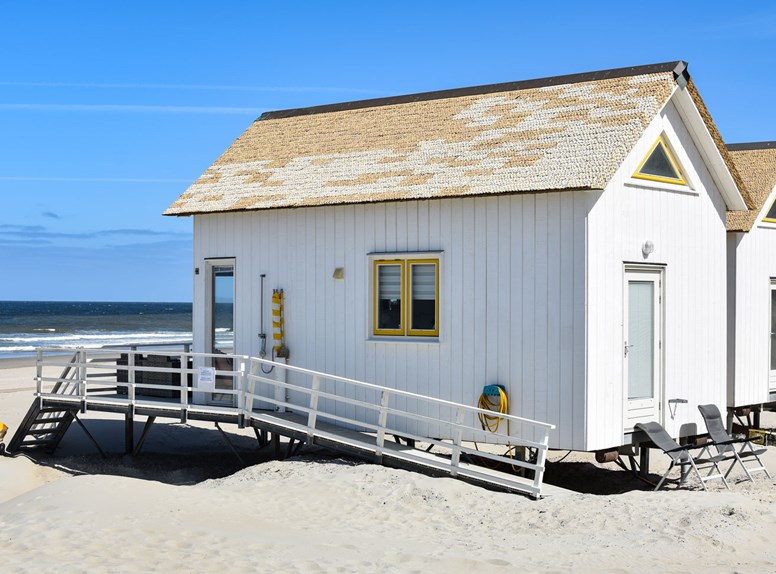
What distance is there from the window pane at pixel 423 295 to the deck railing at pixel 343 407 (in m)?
1.04

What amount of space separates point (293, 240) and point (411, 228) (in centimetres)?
209

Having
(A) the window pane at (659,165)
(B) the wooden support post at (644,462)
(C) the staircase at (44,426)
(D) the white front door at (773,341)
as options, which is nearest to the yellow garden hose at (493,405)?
(B) the wooden support post at (644,462)

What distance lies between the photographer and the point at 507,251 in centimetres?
1305

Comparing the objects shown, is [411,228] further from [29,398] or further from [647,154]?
[29,398]

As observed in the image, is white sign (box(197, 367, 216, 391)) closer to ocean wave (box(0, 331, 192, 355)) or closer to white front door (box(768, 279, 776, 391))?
white front door (box(768, 279, 776, 391))

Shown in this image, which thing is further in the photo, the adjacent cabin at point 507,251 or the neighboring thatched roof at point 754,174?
the neighboring thatched roof at point 754,174

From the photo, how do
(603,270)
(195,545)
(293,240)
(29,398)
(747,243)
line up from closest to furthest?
(195,545)
(603,270)
(293,240)
(747,243)
(29,398)

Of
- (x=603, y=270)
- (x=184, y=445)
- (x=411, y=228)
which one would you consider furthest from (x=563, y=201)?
(x=184, y=445)

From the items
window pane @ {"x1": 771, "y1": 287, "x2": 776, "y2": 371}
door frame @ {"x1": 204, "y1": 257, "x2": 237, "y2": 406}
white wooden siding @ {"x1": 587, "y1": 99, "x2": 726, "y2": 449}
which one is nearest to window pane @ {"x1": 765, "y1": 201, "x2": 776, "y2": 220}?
window pane @ {"x1": 771, "y1": 287, "x2": 776, "y2": 371}

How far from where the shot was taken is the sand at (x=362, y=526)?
30.3 ft

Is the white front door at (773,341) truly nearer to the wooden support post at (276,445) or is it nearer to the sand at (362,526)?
the sand at (362,526)

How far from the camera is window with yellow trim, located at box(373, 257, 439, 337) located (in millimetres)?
13727

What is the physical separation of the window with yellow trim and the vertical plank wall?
6.1 inches

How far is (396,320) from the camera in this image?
14047mm
